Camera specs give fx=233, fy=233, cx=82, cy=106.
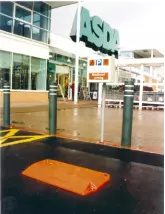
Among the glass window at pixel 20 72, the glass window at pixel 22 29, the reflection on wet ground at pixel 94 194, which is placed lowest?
the reflection on wet ground at pixel 94 194

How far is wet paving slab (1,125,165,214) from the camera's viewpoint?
2.05m

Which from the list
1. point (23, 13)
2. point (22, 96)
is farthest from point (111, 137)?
point (23, 13)

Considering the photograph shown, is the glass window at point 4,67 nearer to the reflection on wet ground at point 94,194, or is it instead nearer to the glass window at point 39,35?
the glass window at point 39,35

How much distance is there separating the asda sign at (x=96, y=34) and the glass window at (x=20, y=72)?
420cm

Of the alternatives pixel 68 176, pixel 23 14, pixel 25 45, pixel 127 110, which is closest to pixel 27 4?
pixel 23 14

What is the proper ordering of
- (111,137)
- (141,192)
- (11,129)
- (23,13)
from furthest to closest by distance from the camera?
(23,13) → (11,129) → (111,137) → (141,192)

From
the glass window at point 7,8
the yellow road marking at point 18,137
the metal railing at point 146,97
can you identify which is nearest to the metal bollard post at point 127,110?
the yellow road marking at point 18,137

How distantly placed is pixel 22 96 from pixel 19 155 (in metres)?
10.9

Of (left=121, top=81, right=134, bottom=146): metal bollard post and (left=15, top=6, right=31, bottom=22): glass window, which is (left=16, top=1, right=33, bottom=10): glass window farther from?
(left=121, top=81, right=134, bottom=146): metal bollard post

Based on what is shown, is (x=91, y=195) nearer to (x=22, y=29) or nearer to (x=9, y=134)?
(x=9, y=134)

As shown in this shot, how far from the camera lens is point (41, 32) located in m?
15.0

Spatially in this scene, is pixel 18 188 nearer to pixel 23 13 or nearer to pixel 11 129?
pixel 11 129

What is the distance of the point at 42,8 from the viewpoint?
592 inches

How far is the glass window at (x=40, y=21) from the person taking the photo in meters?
14.5
